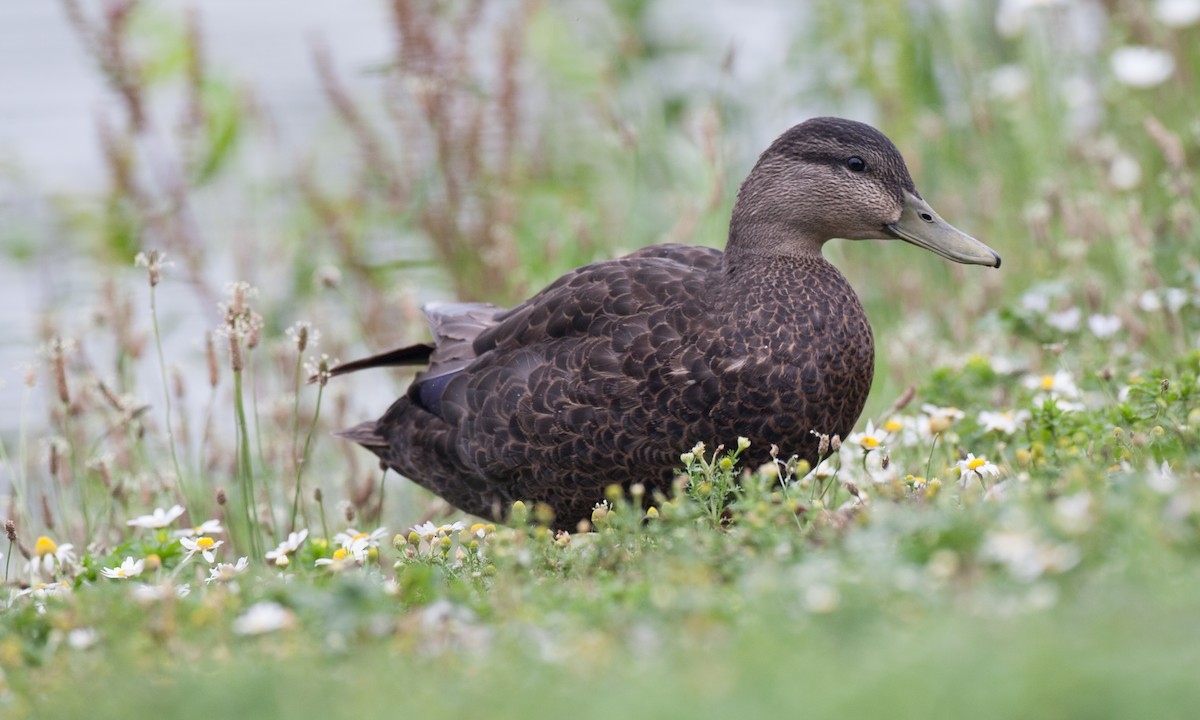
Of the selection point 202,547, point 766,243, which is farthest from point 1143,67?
point 202,547

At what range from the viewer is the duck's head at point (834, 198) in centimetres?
451

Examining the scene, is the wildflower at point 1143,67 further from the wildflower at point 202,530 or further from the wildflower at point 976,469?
the wildflower at point 202,530

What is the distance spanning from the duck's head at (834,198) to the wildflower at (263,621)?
2.17 m

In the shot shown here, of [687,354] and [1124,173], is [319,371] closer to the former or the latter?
[687,354]

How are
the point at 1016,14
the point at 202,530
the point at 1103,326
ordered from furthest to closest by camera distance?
the point at 1016,14
the point at 1103,326
the point at 202,530

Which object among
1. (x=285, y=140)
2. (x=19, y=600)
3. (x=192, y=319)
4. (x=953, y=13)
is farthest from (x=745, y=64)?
(x=19, y=600)

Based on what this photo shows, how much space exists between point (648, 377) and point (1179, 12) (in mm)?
4884

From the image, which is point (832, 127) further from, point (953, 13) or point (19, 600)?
point (953, 13)

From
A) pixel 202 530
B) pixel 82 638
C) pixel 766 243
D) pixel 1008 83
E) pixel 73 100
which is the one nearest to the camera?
pixel 82 638

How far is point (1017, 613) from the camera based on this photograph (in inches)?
93.7

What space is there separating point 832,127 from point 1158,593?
2460mm

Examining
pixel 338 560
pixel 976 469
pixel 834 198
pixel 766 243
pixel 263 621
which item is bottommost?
pixel 338 560

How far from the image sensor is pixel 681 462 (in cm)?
421

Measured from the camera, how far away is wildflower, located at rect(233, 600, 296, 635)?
9.06ft
